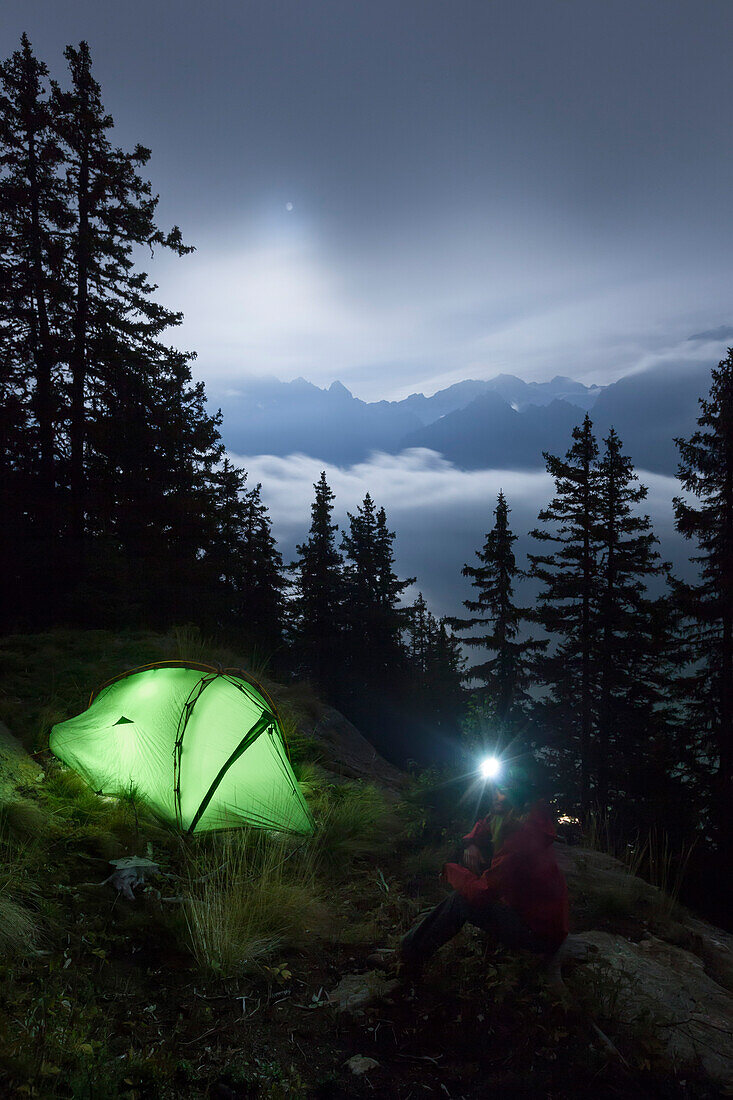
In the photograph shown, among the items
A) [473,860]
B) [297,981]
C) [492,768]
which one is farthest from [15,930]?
[492,768]

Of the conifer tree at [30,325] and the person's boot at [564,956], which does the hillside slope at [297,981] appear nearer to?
the person's boot at [564,956]

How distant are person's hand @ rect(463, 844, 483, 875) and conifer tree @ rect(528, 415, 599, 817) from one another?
19.3 metres

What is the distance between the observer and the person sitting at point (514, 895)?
388cm

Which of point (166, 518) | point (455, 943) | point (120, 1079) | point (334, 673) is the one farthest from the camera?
point (334, 673)

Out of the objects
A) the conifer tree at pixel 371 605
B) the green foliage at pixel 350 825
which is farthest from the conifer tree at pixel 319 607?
the green foliage at pixel 350 825

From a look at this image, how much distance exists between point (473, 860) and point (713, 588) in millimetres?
17582

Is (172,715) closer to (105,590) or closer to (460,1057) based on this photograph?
(460,1057)

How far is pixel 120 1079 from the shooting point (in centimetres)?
294

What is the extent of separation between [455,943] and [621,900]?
1.78m

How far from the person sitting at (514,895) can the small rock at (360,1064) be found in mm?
771

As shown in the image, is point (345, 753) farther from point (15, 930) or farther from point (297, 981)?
point (15, 930)

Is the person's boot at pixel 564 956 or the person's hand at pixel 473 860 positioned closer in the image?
the person's boot at pixel 564 956

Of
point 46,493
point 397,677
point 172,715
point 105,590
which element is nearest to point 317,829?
point 172,715

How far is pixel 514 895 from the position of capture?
398cm
